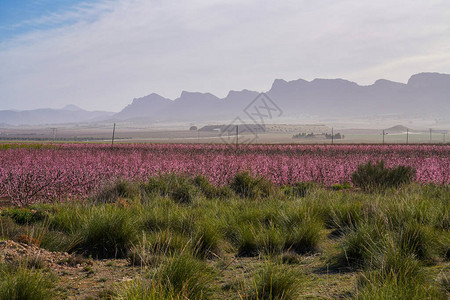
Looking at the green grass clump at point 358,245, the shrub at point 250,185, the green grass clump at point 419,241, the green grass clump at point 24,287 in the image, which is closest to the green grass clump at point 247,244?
the green grass clump at point 358,245

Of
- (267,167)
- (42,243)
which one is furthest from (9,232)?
(267,167)

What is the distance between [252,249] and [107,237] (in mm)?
2179

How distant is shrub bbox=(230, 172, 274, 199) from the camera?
10938mm

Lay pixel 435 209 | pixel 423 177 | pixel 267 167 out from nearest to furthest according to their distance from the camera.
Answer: pixel 435 209 < pixel 423 177 < pixel 267 167

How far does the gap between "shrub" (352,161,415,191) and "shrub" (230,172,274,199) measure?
3.45 meters

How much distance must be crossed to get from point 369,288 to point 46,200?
9195 mm

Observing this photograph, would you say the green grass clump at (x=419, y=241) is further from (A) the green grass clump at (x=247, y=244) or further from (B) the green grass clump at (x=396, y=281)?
(A) the green grass clump at (x=247, y=244)

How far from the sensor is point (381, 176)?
42.1 ft

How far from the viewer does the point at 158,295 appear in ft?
11.9

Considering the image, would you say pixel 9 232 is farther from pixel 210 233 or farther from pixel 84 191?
pixel 84 191

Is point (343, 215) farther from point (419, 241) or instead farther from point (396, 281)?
point (396, 281)

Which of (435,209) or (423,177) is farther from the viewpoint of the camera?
(423,177)

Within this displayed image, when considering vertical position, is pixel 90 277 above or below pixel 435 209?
below

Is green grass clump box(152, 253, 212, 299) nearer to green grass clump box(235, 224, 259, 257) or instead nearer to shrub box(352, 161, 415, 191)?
green grass clump box(235, 224, 259, 257)
